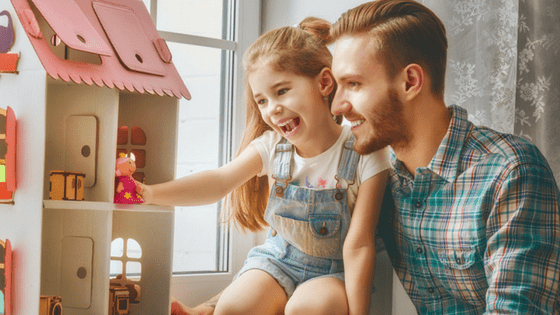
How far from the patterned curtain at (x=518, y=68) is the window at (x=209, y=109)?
0.74 meters

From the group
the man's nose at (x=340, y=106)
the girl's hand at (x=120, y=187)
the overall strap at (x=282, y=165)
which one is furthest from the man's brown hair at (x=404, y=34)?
the girl's hand at (x=120, y=187)

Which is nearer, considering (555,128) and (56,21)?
(56,21)

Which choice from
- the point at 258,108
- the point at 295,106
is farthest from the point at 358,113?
→ the point at 258,108

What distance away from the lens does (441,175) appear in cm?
107

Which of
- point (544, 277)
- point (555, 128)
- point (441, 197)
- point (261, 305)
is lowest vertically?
point (261, 305)

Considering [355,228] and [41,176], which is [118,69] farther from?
[355,228]

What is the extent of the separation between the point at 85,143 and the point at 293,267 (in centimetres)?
53

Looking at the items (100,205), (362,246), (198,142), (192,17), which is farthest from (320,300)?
(192,17)

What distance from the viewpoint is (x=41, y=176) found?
0.96 m

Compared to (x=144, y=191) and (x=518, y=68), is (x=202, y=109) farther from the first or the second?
(x=518, y=68)

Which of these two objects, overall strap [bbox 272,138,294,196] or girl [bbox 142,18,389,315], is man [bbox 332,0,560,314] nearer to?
girl [bbox 142,18,389,315]

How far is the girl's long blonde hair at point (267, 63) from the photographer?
1.23 meters

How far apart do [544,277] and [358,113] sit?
434 mm

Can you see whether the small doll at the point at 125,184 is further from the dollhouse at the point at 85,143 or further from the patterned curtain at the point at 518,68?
the patterned curtain at the point at 518,68
